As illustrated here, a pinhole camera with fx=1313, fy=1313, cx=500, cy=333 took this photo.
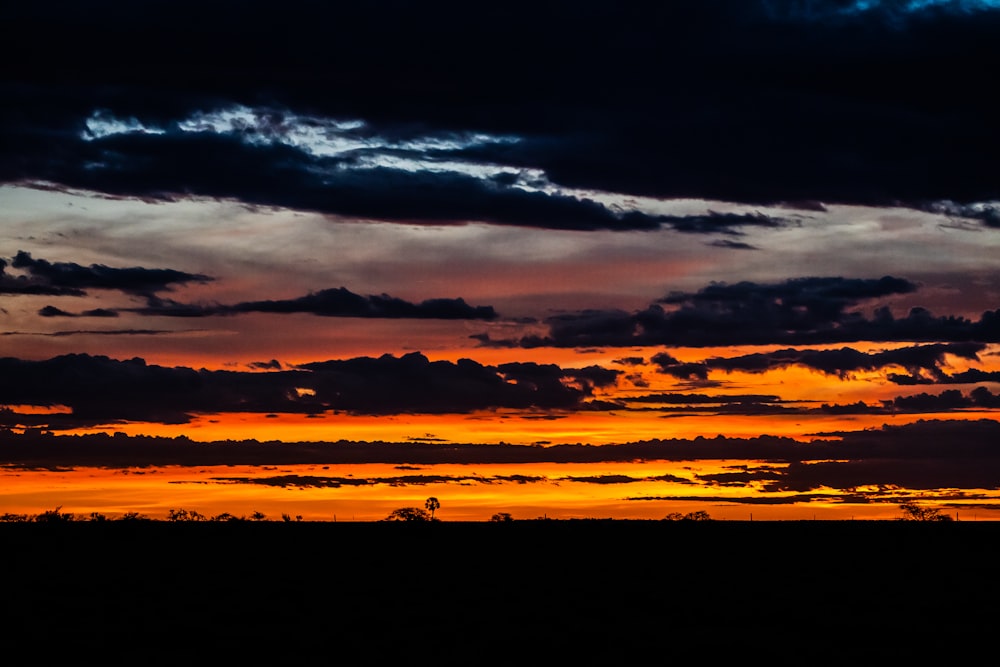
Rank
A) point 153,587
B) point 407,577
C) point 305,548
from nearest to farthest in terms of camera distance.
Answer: point 153,587 < point 407,577 < point 305,548

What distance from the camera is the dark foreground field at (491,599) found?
42250mm

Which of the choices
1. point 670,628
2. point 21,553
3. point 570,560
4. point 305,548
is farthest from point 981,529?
point 21,553

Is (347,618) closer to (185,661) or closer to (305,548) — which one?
(185,661)

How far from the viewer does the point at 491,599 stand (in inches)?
2159

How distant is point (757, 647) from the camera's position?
4278cm

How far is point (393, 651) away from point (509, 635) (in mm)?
4980

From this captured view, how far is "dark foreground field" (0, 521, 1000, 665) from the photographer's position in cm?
4225

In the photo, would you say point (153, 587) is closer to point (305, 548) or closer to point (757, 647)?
point (305, 548)

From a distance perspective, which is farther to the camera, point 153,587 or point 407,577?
point 407,577

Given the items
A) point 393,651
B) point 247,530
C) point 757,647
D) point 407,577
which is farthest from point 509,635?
point 247,530

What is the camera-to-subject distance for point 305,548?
267 ft

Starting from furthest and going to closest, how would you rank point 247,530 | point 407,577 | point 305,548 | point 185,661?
1. point 247,530
2. point 305,548
3. point 407,577
4. point 185,661

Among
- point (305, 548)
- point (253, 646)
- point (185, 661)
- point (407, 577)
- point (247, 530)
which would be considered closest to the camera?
point (185, 661)

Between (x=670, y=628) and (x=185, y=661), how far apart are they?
→ 56.9ft
